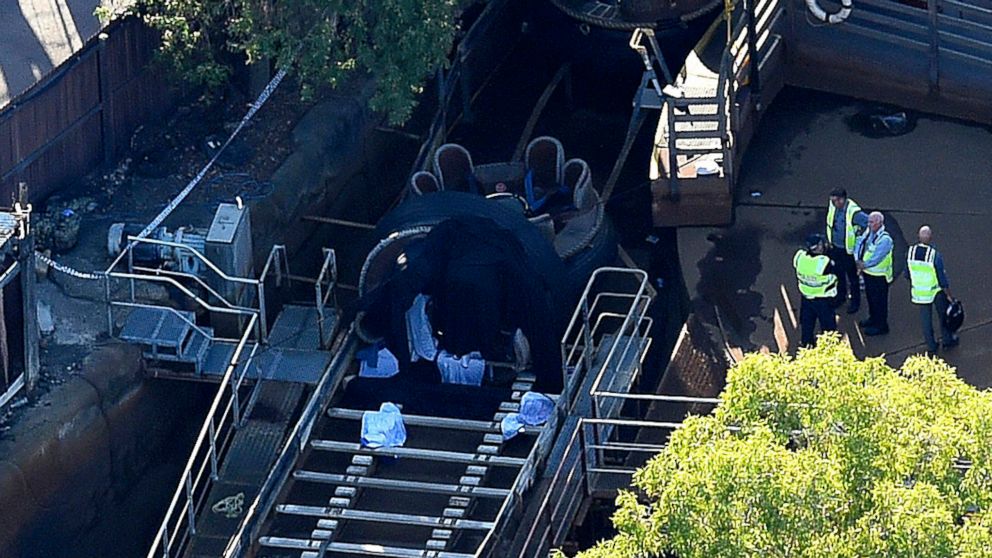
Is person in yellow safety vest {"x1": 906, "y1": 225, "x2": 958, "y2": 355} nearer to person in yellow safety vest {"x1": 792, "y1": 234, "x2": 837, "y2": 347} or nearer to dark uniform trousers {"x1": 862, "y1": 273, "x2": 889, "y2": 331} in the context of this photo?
dark uniform trousers {"x1": 862, "y1": 273, "x2": 889, "y2": 331}

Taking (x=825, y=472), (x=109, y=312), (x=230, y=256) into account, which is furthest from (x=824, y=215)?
(x=825, y=472)

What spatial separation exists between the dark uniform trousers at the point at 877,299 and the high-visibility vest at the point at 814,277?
622mm

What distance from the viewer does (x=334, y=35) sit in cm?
2452

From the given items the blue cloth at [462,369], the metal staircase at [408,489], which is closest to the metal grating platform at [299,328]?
the metal staircase at [408,489]

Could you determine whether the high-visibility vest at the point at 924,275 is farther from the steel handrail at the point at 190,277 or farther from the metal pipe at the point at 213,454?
the metal pipe at the point at 213,454

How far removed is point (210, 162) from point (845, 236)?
7.57m

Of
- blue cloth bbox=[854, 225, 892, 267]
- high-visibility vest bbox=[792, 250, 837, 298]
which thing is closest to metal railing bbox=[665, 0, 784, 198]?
blue cloth bbox=[854, 225, 892, 267]

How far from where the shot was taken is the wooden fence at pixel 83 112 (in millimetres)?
23516

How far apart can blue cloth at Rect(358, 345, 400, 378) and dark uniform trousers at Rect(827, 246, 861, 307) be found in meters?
4.69

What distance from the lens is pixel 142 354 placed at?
2245 centimetres

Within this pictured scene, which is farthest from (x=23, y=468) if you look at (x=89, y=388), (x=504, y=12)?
(x=504, y=12)

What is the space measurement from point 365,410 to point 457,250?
1974 millimetres

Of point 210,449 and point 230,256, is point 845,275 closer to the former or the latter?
point 230,256

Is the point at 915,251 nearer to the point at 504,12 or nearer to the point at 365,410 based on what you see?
the point at 365,410
